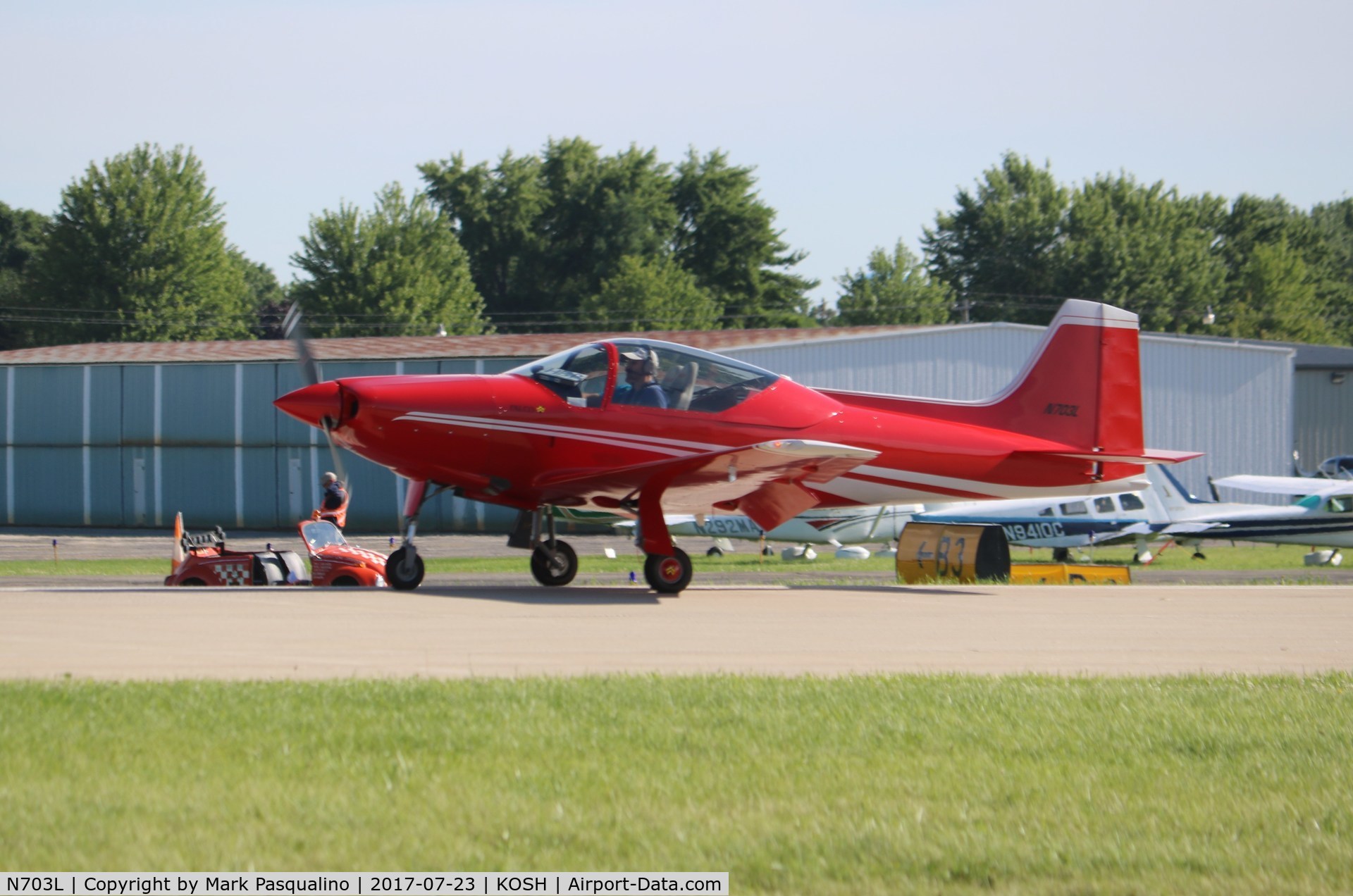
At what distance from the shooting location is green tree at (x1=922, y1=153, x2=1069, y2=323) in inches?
3159

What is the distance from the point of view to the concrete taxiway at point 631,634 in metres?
8.06

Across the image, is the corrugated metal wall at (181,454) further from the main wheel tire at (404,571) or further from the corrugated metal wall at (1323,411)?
the corrugated metal wall at (1323,411)

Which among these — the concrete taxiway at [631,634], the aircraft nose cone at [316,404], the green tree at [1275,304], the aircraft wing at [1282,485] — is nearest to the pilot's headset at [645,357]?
the concrete taxiway at [631,634]

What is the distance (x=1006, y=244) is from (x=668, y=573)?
244 feet

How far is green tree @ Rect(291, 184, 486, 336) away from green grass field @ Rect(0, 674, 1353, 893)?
62.9m

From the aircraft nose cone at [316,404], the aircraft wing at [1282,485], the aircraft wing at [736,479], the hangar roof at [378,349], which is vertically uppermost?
the hangar roof at [378,349]

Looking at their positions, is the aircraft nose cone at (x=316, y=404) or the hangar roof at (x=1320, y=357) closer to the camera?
the aircraft nose cone at (x=316, y=404)

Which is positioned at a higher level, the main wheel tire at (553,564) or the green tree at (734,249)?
the green tree at (734,249)

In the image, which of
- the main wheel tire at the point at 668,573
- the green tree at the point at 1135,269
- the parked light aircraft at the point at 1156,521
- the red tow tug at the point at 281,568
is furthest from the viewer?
the green tree at the point at 1135,269

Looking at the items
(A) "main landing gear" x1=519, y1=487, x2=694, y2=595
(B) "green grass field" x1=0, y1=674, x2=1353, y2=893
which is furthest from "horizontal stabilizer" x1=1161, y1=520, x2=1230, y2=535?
(B) "green grass field" x1=0, y1=674, x2=1353, y2=893

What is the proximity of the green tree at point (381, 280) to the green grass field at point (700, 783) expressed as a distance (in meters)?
62.9

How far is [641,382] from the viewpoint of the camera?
12.7 m

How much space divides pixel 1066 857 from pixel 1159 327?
80473 millimetres

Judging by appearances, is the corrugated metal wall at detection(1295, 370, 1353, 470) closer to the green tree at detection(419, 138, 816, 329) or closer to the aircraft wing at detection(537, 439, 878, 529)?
the green tree at detection(419, 138, 816, 329)
